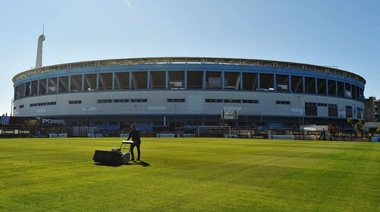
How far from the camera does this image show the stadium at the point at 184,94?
97.6 m

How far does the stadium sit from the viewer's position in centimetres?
9762

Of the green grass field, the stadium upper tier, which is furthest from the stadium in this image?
the green grass field

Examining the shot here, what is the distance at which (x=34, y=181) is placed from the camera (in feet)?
32.5

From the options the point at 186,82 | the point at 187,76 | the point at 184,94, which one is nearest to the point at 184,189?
the point at 184,94

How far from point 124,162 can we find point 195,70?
84118mm

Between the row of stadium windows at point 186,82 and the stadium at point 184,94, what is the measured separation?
1.07 feet

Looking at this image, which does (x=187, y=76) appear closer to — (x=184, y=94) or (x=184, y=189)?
(x=184, y=94)

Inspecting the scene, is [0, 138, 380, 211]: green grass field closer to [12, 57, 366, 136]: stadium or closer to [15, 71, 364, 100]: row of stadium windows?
[12, 57, 366, 136]: stadium

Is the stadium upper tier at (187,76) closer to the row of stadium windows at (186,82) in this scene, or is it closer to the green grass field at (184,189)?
the row of stadium windows at (186,82)

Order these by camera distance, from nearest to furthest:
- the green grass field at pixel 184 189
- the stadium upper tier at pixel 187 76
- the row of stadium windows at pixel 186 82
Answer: the green grass field at pixel 184 189 → the stadium upper tier at pixel 187 76 → the row of stadium windows at pixel 186 82

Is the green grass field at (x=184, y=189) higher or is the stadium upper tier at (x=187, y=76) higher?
the stadium upper tier at (x=187, y=76)

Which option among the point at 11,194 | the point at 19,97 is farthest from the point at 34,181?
the point at 19,97

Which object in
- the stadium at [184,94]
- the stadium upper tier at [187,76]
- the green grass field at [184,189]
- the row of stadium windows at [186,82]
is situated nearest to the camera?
the green grass field at [184,189]

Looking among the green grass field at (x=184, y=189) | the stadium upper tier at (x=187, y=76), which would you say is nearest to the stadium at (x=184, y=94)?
the stadium upper tier at (x=187, y=76)
